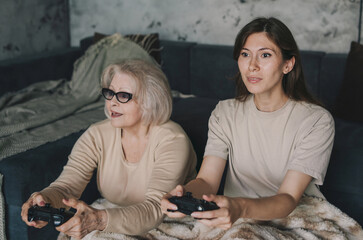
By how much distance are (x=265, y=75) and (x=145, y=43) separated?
6.07 ft

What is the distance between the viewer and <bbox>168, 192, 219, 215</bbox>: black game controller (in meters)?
1.19

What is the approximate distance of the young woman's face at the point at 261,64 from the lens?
1474 mm

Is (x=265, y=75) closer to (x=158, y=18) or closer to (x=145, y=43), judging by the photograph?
(x=145, y=43)

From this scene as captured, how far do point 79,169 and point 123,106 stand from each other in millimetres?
278

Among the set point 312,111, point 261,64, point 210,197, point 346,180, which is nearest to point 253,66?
point 261,64

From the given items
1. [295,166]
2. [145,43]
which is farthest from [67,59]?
[295,166]

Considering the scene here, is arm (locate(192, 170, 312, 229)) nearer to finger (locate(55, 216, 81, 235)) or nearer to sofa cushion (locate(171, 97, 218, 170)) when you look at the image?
finger (locate(55, 216, 81, 235))

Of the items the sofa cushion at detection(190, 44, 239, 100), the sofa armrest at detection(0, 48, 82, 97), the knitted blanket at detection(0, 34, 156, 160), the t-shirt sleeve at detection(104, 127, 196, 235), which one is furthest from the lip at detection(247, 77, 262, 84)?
the sofa armrest at detection(0, 48, 82, 97)

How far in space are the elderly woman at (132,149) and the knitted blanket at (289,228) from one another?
77 millimetres

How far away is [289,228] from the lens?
4.93ft

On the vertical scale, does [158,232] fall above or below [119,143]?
below

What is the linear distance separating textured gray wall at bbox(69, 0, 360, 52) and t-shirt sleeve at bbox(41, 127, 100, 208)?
1.87 m

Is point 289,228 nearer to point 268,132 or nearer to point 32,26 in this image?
point 268,132

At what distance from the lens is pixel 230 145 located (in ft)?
5.36
